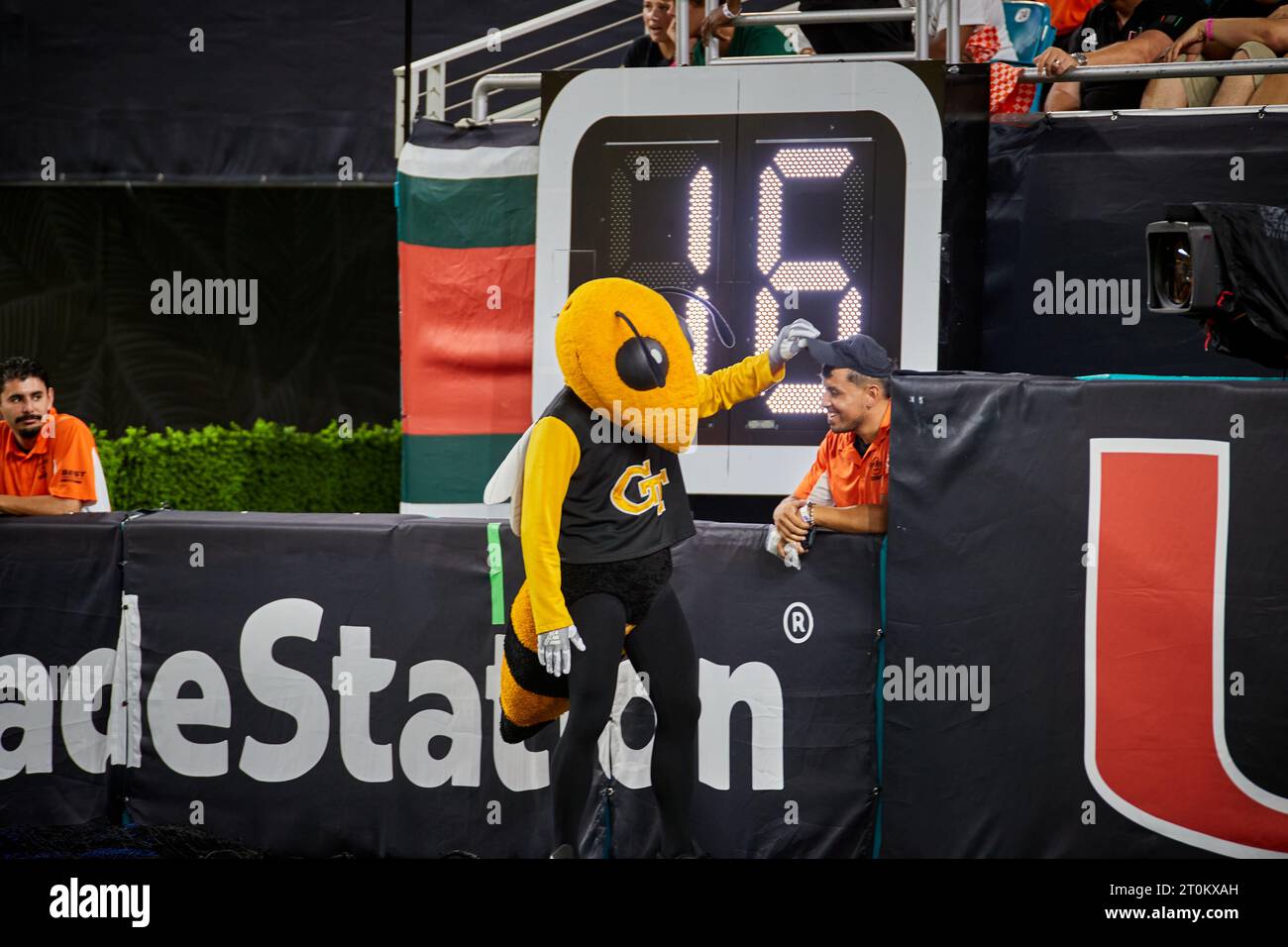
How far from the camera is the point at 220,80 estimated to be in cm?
1208

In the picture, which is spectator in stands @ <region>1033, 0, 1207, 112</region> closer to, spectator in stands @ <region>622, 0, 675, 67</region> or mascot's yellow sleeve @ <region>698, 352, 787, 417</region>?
spectator in stands @ <region>622, 0, 675, 67</region>

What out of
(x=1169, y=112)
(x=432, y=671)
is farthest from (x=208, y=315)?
(x=1169, y=112)

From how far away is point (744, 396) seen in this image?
18.0 ft

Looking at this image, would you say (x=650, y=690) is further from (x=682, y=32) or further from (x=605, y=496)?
(x=682, y=32)

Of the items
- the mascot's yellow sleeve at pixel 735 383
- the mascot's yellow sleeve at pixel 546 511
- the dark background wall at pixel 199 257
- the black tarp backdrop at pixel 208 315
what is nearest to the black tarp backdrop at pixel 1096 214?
the mascot's yellow sleeve at pixel 735 383

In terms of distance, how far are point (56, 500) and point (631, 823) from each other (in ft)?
9.22

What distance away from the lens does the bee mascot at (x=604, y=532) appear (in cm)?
502

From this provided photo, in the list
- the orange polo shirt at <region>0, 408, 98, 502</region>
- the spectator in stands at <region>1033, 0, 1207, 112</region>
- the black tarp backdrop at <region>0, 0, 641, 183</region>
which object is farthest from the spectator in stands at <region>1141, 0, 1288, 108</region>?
the orange polo shirt at <region>0, 408, 98, 502</region>

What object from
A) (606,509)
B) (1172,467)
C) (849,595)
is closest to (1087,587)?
(1172,467)

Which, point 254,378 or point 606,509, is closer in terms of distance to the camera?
point 606,509

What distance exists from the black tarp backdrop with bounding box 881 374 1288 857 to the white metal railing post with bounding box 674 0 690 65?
2.34 meters
